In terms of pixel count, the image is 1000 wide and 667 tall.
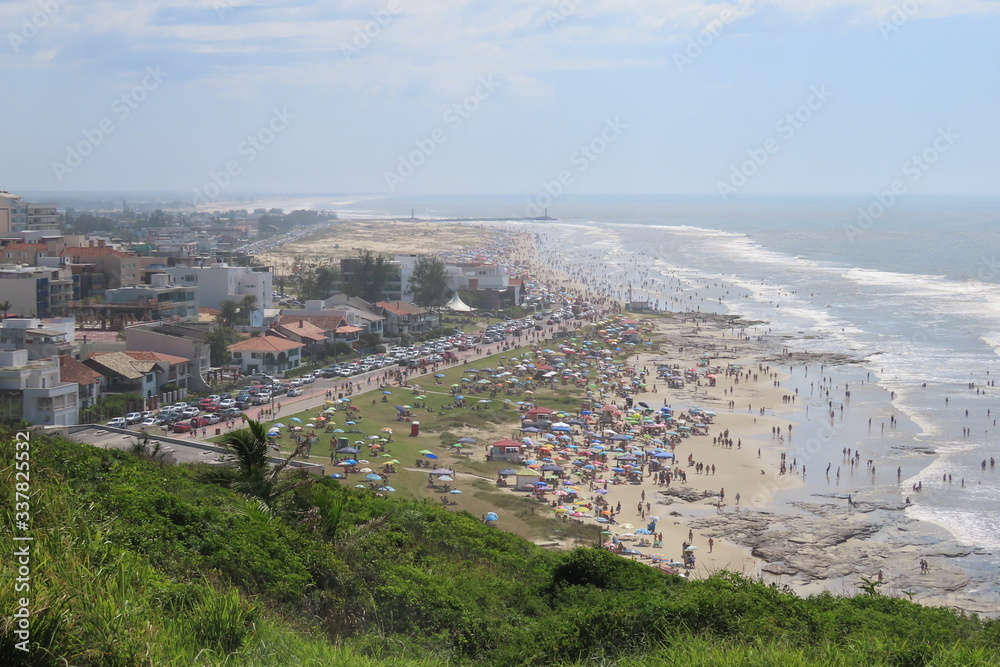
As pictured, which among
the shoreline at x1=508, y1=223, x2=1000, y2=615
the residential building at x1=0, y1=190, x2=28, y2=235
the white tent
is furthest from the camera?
the residential building at x1=0, y1=190, x2=28, y2=235

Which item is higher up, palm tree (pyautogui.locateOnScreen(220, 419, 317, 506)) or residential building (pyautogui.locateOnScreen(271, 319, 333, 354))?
palm tree (pyautogui.locateOnScreen(220, 419, 317, 506))

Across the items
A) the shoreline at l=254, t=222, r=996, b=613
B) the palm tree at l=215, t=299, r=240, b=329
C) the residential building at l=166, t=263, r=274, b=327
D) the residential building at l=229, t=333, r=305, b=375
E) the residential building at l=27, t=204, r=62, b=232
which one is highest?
the residential building at l=27, t=204, r=62, b=232

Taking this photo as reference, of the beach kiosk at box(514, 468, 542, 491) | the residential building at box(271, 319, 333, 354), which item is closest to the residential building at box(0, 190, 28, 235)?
the residential building at box(271, 319, 333, 354)

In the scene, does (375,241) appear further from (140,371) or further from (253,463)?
(253,463)

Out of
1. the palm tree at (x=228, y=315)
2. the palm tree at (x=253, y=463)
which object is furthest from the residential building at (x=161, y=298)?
the palm tree at (x=253, y=463)

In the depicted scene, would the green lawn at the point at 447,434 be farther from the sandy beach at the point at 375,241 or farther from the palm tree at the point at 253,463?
the sandy beach at the point at 375,241

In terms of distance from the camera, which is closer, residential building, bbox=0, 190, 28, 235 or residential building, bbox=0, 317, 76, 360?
residential building, bbox=0, 317, 76, 360

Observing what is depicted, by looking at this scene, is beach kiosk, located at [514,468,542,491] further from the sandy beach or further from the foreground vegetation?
the sandy beach
